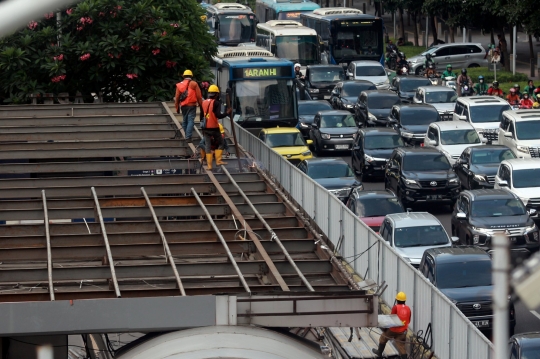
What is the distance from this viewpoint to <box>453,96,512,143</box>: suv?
122 ft

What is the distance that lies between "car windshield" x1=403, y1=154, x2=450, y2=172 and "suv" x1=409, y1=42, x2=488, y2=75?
30.9 meters

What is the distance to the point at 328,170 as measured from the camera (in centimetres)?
3041

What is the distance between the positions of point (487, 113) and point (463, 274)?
18.7 metres

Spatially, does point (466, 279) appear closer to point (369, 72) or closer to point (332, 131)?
point (332, 131)

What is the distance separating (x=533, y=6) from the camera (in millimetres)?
46031

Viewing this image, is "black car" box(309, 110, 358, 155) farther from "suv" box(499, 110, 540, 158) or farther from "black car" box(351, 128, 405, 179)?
"suv" box(499, 110, 540, 158)

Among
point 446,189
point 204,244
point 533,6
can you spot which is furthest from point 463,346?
point 533,6

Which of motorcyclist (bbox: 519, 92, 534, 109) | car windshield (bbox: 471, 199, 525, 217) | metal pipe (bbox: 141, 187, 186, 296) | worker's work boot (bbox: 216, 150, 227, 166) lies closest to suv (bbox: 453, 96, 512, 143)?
motorcyclist (bbox: 519, 92, 534, 109)

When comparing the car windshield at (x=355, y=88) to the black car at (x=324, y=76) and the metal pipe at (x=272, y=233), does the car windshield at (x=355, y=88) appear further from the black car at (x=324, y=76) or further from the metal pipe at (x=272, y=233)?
the metal pipe at (x=272, y=233)

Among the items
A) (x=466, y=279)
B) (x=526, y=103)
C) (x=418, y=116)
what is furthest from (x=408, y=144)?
(x=466, y=279)

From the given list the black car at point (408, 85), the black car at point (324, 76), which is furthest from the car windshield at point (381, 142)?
the black car at point (324, 76)

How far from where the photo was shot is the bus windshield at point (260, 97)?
36.3 metres

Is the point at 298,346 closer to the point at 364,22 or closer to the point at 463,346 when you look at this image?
the point at 463,346

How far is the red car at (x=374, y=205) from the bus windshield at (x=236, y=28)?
38.3 meters
